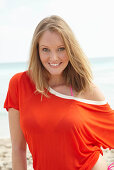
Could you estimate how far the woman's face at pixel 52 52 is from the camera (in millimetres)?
1951

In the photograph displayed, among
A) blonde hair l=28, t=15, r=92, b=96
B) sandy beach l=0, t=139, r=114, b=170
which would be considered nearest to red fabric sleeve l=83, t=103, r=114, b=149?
blonde hair l=28, t=15, r=92, b=96

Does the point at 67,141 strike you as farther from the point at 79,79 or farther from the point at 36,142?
the point at 79,79

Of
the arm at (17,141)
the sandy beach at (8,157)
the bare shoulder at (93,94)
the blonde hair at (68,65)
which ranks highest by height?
the blonde hair at (68,65)

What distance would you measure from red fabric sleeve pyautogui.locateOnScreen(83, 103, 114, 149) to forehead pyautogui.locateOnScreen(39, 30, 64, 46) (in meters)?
0.63

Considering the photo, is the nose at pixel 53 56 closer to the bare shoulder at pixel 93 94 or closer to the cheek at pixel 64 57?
the cheek at pixel 64 57

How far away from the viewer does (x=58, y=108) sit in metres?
2.04

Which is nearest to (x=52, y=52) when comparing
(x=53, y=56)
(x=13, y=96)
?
(x=53, y=56)

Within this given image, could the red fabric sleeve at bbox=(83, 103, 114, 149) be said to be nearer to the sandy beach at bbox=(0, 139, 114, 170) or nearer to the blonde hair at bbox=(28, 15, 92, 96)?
the blonde hair at bbox=(28, 15, 92, 96)

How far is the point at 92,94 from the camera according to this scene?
7.13 ft

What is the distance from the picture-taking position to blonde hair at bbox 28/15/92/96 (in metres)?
1.98

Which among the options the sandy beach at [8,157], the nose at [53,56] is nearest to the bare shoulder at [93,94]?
the nose at [53,56]

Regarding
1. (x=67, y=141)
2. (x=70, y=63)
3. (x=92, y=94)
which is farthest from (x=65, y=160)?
(x=70, y=63)

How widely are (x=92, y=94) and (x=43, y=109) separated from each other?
1.41ft

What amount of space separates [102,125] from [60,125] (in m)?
0.42
